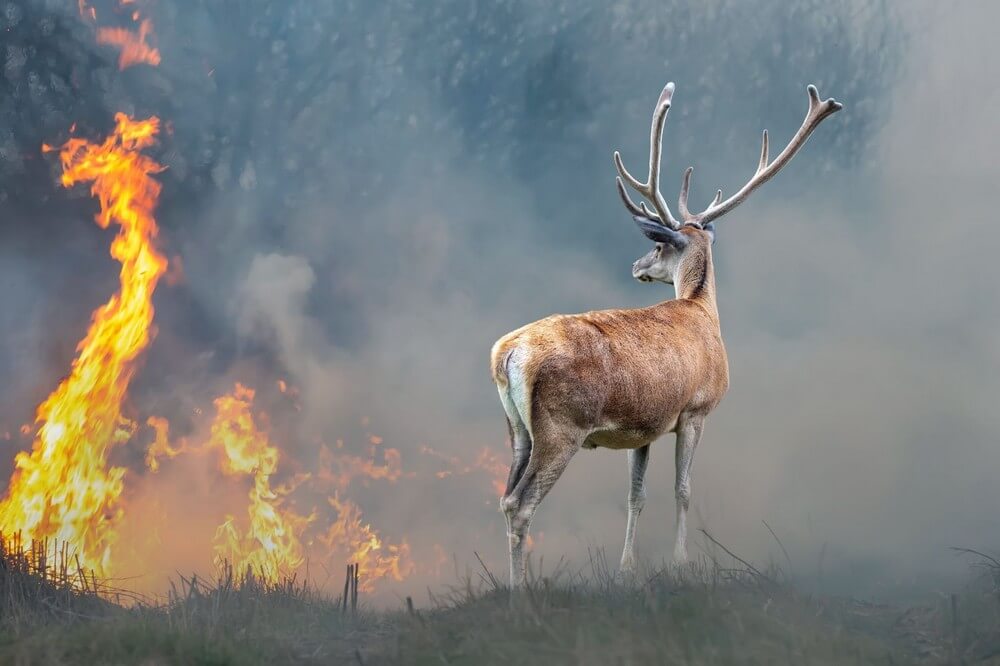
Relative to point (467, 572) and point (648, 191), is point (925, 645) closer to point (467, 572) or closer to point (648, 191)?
point (467, 572)

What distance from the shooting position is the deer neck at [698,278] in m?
10.9

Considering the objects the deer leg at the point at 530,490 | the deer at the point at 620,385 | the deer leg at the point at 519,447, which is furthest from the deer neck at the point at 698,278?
the deer leg at the point at 530,490

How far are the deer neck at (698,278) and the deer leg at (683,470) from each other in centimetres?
192

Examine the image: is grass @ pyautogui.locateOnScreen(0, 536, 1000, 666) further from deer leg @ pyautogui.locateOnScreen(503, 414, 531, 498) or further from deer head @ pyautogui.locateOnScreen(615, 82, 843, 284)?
deer head @ pyautogui.locateOnScreen(615, 82, 843, 284)

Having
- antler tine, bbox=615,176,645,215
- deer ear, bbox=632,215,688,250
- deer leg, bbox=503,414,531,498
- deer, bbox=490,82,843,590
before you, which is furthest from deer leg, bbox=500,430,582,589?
antler tine, bbox=615,176,645,215

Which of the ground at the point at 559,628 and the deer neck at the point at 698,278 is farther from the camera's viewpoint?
the deer neck at the point at 698,278

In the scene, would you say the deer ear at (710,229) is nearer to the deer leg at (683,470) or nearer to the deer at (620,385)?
the deer at (620,385)

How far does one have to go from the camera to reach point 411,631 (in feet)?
Result: 21.2

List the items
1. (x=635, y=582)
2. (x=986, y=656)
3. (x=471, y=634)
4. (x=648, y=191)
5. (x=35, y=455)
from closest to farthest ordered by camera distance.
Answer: (x=986, y=656) < (x=471, y=634) < (x=635, y=582) < (x=35, y=455) < (x=648, y=191)

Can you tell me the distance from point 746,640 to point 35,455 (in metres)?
9.29

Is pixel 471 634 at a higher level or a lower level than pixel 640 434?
lower

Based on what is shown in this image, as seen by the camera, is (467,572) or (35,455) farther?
(35,455)

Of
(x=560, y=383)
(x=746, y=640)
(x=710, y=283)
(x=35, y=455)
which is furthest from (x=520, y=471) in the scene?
(x=35, y=455)

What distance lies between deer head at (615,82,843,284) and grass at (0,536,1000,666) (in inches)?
191
